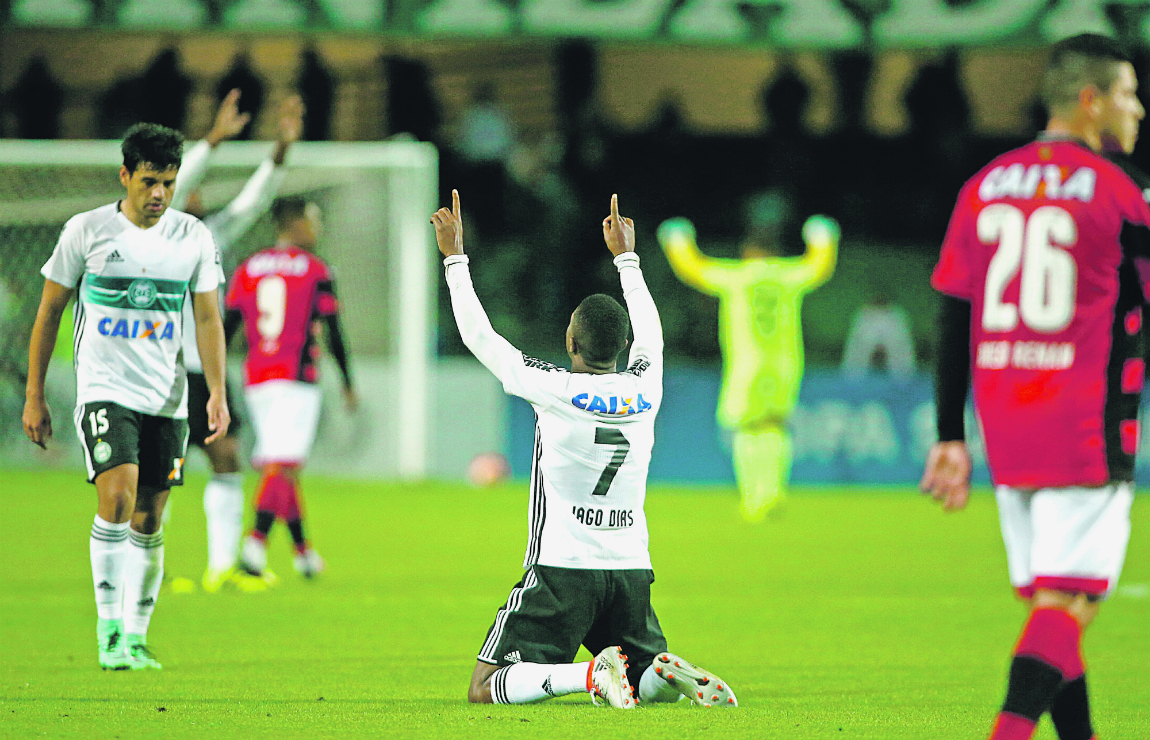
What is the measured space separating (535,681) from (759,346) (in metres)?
9.18

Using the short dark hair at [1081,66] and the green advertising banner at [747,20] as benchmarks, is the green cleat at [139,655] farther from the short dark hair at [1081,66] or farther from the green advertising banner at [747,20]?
the green advertising banner at [747,20]

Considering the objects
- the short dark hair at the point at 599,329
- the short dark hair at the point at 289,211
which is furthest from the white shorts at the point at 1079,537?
the short dark hair at the point at 289,211

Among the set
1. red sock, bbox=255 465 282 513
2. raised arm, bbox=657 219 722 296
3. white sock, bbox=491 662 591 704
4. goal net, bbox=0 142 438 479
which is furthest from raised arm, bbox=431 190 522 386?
goal net, bbox=0 142 438 479

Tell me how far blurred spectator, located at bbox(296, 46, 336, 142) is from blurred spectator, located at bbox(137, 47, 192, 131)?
4.97ft

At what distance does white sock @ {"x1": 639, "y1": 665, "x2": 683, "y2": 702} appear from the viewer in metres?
5.09

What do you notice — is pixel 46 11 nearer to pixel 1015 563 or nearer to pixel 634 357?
pixel 634 357

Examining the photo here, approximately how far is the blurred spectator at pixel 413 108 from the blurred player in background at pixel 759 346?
298 inches

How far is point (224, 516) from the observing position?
29.6 ft

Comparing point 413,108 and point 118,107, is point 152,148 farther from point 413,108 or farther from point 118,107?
point 118,107

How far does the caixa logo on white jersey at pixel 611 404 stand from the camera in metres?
5.22

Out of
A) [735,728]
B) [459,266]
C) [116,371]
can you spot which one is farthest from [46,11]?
[735,728]

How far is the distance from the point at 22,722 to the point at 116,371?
160 centimetres

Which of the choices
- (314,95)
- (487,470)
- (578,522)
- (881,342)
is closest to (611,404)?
(578,522)

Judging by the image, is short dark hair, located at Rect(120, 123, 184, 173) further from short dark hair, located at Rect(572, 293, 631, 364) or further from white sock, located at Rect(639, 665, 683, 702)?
white sock, located at Rect(639, 665, 683, 702)
